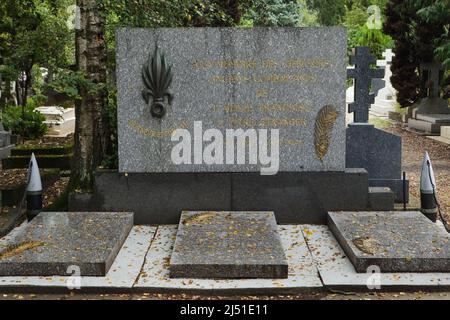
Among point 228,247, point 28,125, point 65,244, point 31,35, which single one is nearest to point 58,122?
point 28,125

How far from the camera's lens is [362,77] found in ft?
29.2

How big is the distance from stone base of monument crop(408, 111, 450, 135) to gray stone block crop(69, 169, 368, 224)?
12.2 m

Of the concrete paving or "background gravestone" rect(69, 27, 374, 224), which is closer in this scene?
the concrete paving

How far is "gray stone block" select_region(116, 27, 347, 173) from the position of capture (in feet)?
25.7

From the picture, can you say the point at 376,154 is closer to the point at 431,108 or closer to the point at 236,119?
the point at 236,119

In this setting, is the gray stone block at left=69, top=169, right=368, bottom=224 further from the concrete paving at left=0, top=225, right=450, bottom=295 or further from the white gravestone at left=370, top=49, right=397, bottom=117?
the white gravestone at left=370, top=49, right=397, bottom=117

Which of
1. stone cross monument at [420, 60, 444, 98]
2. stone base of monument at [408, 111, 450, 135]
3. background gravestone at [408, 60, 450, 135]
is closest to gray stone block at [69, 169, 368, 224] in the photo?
stone base of monument at [408, 111, 450, 135]

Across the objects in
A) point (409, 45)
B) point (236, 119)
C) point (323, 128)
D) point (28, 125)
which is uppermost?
point (409, 45)

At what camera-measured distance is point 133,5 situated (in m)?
8.90

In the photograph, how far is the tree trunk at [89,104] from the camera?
826cm

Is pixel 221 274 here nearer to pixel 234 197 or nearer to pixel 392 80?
pixel 234 197

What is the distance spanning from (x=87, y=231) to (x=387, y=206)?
373 centimetres

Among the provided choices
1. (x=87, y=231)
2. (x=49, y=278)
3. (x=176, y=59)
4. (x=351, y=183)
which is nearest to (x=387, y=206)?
(x=351, y=183)
